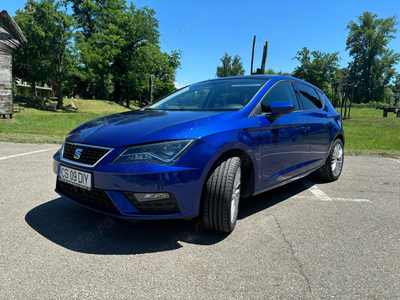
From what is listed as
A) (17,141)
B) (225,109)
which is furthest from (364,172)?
(17,141)

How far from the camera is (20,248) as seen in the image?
2.29 m

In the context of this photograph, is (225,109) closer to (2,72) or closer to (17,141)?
(17,141)

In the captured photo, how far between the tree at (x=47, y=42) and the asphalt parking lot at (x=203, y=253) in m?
31.3

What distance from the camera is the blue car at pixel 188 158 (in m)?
2.23

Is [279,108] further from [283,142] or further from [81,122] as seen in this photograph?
[81,122]

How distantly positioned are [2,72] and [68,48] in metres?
19.7

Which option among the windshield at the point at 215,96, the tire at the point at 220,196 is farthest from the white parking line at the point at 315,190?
the tire at the point at 220,196

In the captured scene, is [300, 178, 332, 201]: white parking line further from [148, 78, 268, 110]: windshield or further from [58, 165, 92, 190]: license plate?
[58, 165, 92, 190]: license plate

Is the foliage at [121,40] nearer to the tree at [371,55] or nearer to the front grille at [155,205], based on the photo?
the front grille at [155,205]

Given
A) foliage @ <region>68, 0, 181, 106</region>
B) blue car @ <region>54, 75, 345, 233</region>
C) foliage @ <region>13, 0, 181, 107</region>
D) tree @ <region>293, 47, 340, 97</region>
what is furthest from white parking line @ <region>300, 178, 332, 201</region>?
tree @ <region>293, 47, 340, 97</region>

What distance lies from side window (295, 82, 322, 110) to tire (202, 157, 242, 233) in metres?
1.88

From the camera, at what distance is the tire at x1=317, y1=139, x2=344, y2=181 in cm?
458

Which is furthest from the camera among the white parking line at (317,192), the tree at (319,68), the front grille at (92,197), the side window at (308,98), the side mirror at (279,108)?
the tree at (319,68)

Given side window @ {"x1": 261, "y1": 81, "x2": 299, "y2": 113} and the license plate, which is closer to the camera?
the license plate
